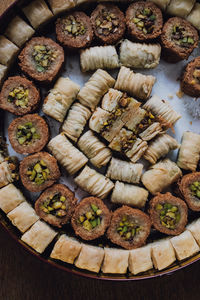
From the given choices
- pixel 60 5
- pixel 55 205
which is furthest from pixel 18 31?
pixel 55 205

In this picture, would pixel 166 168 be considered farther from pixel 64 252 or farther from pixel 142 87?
pixel 64 252

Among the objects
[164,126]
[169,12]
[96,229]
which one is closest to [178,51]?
[169,12]

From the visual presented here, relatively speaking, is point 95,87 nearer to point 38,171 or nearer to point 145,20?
point 145,20

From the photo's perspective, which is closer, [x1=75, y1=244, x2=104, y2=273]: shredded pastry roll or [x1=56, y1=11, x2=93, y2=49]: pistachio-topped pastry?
[x1=75, y1=244, x2=104, y2=273]: shredded pastry roll

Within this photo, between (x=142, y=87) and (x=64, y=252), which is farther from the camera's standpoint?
(x=142, y=87)

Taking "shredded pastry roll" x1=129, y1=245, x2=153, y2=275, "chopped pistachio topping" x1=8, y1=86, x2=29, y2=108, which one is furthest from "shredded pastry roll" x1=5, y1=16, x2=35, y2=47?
"shredded pastry roll" x1=129, y1=245, x2=153, y2=275

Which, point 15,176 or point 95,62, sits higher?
point 95,62

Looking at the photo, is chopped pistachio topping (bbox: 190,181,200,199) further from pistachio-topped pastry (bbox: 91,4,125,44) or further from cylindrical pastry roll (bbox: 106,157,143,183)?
pistachio-topped pastry (bbox: 91,4,125,44)
